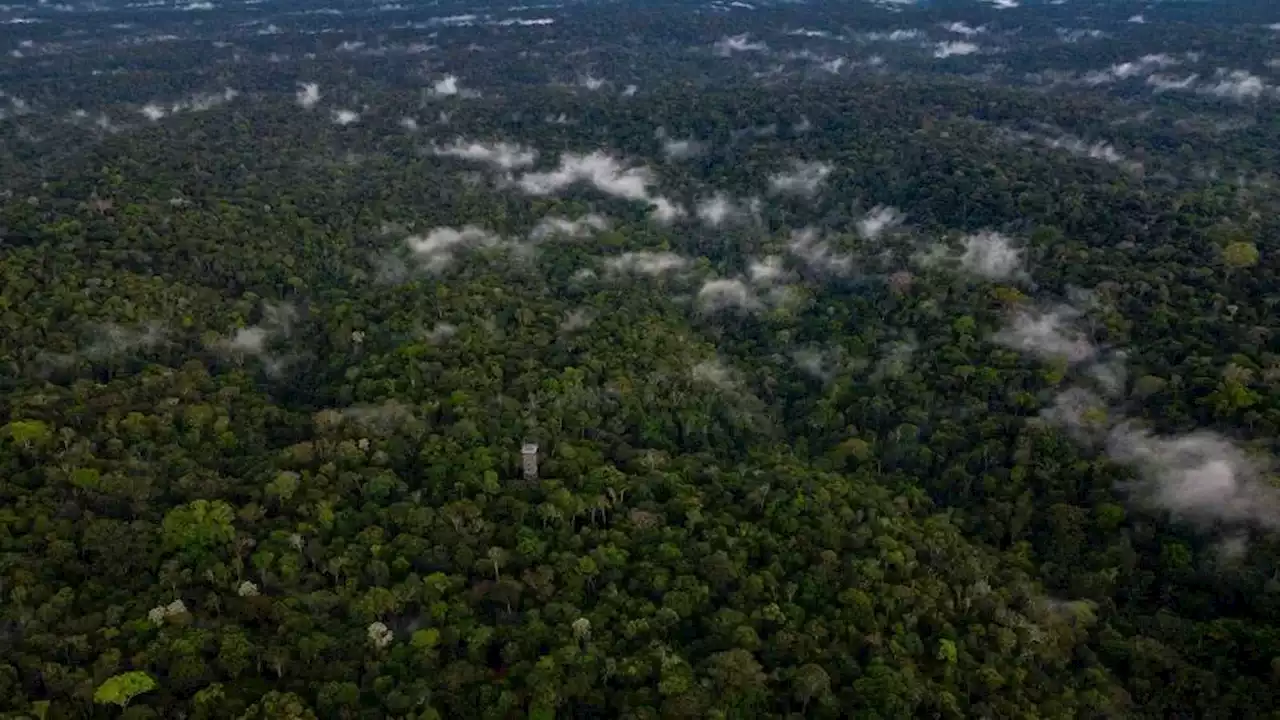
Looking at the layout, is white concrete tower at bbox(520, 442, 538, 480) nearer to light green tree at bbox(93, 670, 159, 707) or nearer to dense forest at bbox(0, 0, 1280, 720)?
dense forest at bbox(0, 0, 1280, 720)

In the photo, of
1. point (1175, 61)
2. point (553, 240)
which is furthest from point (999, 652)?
point (1175, 61)

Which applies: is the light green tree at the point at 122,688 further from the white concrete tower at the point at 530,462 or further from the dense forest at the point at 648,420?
the white concrete tower at the point at 530,462

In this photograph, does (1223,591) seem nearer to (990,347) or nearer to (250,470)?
(990,347)

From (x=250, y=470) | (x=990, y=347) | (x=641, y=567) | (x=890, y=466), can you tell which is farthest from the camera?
(x=990, y=347)

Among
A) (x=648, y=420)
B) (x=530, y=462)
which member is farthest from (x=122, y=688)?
(x=648, y=420)

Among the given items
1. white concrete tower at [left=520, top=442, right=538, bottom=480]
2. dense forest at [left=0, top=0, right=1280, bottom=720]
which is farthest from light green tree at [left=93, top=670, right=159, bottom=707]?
white concrete tower at [left=520, top=442, right=538, bottom=480]

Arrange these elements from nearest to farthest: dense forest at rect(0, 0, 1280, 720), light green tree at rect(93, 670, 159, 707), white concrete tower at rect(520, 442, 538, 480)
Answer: light green tree at rect(93, 670, 159, 707), dense forest at rect(0, 0, 1280, 720), white concrete tower at rect(520, 442, 538, 480)

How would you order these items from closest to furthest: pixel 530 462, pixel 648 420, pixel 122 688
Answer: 1. pixel 122 688
2. pixel 530 462
3. pixel 648 420

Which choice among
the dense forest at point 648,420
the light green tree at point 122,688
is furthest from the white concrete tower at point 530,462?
the light green tree at point 122,688

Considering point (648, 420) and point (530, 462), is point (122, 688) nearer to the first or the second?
point (530, 462)
